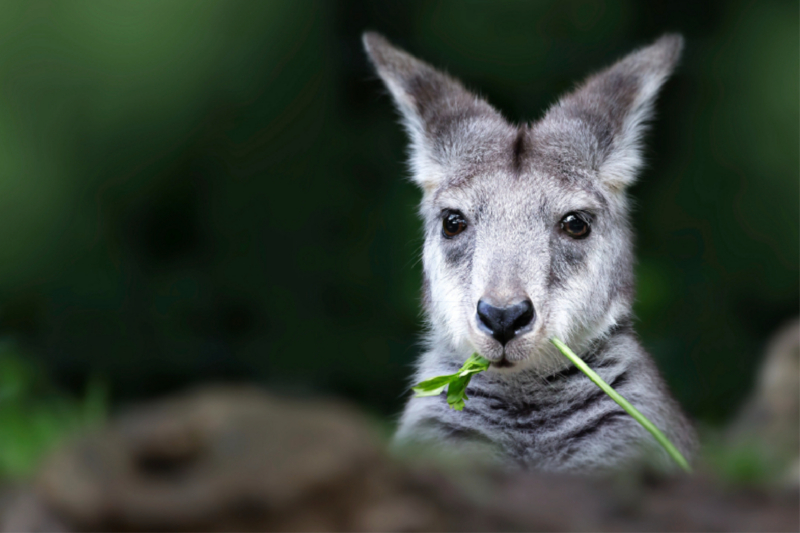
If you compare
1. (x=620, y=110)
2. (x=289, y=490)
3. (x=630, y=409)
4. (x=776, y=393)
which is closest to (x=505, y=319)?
(x=630, y=409)

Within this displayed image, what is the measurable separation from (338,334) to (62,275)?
6.24ft

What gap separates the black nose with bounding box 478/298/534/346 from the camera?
3430mm

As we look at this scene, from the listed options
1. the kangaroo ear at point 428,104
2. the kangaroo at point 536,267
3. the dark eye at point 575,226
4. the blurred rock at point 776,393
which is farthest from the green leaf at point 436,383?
the blurred rock at point 776,393

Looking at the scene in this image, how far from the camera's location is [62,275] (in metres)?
5.12

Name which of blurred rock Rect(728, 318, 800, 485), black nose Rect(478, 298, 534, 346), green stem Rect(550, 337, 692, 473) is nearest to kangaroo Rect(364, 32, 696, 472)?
black nose Rect(478, 298, 534, 346)

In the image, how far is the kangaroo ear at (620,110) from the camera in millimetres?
4238

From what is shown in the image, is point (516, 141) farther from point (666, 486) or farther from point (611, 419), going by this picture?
point (666, 486)

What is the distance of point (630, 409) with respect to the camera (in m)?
3.22

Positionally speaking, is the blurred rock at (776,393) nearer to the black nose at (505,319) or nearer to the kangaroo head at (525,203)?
the kangaroo head at (525,203)

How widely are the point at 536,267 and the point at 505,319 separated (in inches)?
16.0

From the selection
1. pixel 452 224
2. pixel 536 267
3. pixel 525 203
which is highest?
pixel 525 203

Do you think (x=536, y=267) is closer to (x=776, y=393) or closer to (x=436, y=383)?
(x=436, y=383)

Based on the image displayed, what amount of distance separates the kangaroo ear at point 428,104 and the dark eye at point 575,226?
759 mm

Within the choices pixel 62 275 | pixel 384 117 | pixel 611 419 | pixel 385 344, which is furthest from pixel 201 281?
pixel 611 419
